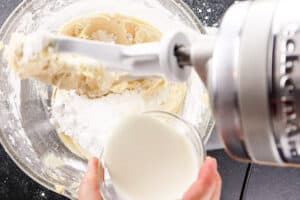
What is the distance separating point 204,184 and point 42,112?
32 cm

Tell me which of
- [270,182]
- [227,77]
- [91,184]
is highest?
[227,77]

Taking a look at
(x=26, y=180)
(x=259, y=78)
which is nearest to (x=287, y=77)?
(x=259, y=78)

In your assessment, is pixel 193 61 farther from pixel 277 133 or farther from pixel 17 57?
pixel 17 57

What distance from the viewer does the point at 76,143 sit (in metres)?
0.84

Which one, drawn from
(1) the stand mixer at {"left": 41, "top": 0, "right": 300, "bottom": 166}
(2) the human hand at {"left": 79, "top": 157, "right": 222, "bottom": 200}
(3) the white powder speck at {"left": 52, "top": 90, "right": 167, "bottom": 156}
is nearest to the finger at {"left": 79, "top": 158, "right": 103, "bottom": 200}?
(2) the human hand at {"left": 79, "top": 157, "right": 222, "bottom": 200}

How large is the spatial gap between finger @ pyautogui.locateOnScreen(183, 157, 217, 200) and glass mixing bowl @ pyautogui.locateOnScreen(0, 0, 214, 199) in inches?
4.8

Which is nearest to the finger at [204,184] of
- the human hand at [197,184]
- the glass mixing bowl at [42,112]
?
→ the human hand at [197,184]

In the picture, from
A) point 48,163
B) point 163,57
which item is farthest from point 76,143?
point 163,57

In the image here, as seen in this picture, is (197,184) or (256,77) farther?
(197,184)

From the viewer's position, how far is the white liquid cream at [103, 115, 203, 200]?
71cm

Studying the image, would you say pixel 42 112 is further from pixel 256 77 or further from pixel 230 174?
pixel 256 77

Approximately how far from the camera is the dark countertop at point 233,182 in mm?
844

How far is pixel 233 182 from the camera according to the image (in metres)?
0.85

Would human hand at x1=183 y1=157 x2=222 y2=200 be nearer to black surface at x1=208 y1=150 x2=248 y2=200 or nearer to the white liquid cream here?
the white liquid cream
